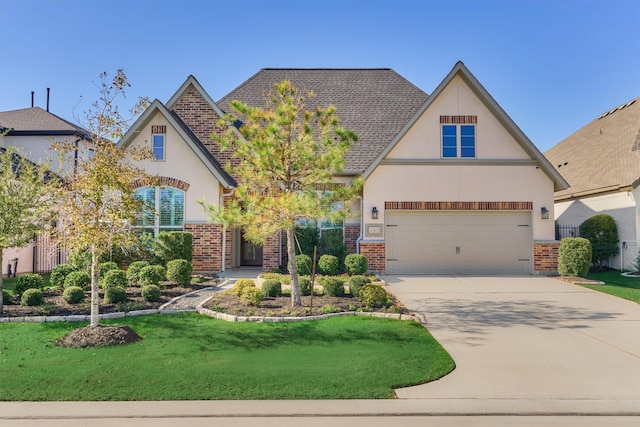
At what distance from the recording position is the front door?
17531 mm

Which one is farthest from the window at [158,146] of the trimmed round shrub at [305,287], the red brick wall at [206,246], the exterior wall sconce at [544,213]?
the exterior wall sconce at [544,213]

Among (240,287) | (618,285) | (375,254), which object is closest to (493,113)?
(375,254)

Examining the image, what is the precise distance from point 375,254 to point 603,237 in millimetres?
8709

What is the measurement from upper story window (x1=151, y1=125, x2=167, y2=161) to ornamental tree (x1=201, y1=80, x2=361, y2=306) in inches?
238

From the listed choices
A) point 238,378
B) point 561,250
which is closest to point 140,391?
point 238,378

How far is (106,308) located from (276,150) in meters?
4.89

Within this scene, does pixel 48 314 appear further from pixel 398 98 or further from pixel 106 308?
pixel 398 98

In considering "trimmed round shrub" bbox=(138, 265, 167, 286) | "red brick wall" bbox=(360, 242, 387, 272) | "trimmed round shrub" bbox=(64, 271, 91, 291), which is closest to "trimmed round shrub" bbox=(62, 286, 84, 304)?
"trimmed round shrub" bbox=(64, 271, 91, 291)

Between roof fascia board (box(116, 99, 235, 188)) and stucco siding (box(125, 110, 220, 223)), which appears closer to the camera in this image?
roof fascia board (box(116, 99, 235, 188))

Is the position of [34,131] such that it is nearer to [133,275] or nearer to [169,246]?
[169,246]

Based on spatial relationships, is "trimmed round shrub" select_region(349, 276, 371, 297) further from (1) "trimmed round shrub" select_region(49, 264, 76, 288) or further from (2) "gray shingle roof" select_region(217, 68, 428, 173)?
(1) "trimmed round shrub" select_region(49, 264, 76, 288)

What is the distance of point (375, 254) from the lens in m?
15.2

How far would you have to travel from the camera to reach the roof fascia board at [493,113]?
15.0 meters

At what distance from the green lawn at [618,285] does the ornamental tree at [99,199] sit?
11.8m
